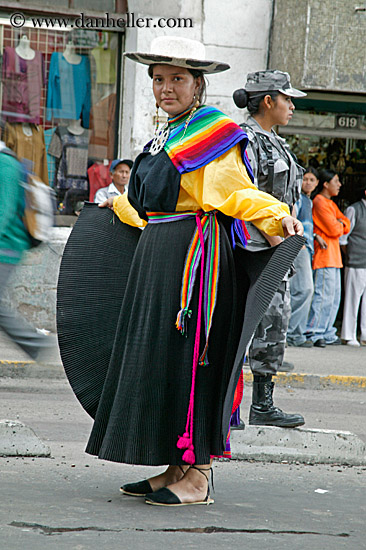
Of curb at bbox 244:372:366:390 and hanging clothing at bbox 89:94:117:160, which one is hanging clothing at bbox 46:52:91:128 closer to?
hanging clothing at bbox 89:94:117:160

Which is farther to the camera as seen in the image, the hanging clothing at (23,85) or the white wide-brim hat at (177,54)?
the hanging clothing at (23,85)

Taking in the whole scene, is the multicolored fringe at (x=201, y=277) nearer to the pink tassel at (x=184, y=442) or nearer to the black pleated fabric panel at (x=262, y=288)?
the pink tassel at (x=184, y=442)

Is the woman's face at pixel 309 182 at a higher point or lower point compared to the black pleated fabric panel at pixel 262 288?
higher

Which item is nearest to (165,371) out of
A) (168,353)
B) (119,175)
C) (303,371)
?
(168,353)

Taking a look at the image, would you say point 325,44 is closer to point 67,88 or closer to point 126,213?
point 67,88

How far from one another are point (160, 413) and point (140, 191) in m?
0.99

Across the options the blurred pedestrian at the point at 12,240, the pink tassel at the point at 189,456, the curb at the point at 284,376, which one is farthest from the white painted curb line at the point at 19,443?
the curb at the point at 284,376

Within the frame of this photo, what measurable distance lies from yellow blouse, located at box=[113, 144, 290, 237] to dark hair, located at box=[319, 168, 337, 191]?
23.2ft

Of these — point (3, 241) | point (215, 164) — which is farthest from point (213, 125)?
point (3, 241)

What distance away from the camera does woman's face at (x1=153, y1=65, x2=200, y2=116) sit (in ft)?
13.7

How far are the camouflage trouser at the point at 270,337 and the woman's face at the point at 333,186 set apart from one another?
5.77 meters

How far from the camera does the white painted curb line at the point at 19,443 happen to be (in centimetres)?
508

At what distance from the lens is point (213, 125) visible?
4.08 meters

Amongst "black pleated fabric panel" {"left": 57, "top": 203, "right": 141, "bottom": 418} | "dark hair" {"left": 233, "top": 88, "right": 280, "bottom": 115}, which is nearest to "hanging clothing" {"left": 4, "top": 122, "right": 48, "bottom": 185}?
"dark hair" {"left": 233, "top": 88, "right": 280, "bottom": 115}
